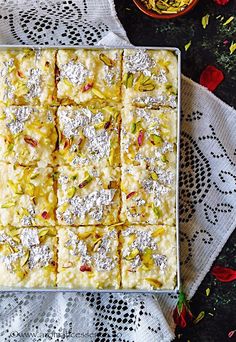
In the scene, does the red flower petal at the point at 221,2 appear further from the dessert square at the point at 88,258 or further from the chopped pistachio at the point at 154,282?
the chopped pistachio at the point at 154,282

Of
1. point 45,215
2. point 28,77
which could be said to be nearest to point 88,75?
point 28,77

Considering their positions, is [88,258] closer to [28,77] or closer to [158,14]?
[28,77]

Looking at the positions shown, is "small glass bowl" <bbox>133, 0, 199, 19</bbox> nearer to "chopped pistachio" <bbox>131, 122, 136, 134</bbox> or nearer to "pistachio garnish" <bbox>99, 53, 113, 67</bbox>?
"pistachio garnish" <bbox>99, 53, 113, 67</bbox>

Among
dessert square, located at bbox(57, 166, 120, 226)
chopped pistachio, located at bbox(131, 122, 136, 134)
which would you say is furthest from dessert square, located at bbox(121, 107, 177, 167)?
dessert square, located at bbox(57, 166, 120, 226)

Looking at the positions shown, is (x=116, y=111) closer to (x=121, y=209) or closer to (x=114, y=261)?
(x=121, y=209)

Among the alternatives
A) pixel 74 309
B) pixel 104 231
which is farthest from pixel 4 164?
pixel 74 309

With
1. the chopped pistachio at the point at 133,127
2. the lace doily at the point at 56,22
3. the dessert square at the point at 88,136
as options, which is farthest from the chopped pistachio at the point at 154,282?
the lace doily at the point at 56,22

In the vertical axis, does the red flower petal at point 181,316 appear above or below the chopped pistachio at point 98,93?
below
